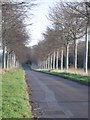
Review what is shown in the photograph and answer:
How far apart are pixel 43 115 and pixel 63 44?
4382cm

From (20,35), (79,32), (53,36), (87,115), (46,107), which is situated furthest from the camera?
(53,36)

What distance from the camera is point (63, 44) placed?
55.4 meters

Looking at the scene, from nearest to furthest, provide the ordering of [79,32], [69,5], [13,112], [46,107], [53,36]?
[13,112] → [46,107] → [69,5] → [79,32] → [53,36]

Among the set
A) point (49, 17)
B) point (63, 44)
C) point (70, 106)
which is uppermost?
point (49, 17)

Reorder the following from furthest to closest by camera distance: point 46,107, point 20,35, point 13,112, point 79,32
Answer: point 79,32, point 20,35, point 46,107, point 13,112

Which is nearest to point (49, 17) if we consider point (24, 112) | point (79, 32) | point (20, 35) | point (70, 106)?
point (79, 32)

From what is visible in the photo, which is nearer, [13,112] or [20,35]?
[13,112]

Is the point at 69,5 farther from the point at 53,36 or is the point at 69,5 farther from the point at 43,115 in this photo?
the point at 53,36

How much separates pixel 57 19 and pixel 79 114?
36.3 meters

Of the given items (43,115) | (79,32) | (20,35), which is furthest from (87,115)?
(79,32)

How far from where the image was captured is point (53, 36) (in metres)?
54.4

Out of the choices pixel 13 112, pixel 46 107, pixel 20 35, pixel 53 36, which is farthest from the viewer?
pixel 53 36

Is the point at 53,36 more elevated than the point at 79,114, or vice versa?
the point at 53,36

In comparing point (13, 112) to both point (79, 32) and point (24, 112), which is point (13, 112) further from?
point (79, 32)
